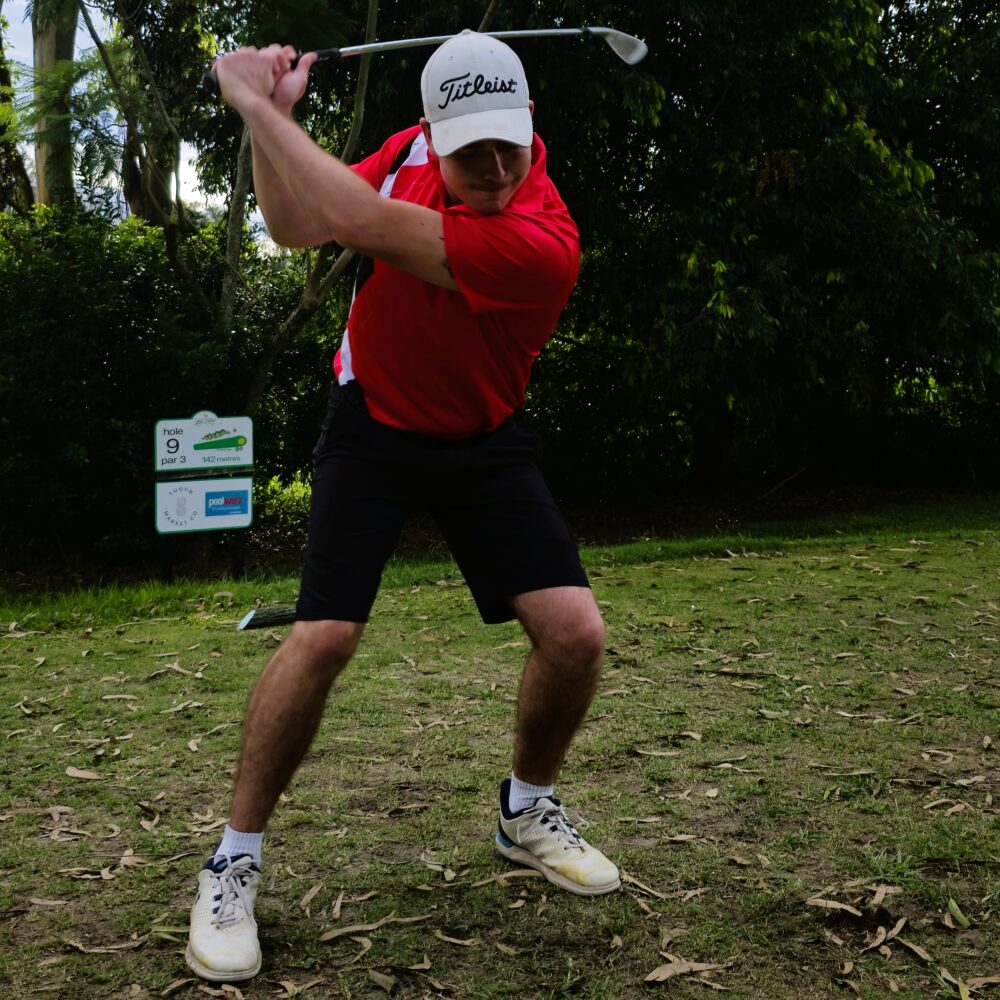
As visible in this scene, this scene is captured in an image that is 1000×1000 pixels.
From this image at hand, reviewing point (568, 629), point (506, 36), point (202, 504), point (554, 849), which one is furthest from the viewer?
point (202, 504)

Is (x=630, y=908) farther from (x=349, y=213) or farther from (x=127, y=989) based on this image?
(x=349, y=213)

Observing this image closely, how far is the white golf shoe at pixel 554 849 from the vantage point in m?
2.88

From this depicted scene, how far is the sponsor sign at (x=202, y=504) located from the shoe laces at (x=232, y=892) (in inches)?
237

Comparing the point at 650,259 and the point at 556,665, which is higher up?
the point at 650,259

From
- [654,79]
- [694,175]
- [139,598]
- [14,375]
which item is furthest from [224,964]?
[694,175]

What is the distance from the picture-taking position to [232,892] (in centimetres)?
260

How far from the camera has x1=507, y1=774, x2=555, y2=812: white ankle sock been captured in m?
3.06

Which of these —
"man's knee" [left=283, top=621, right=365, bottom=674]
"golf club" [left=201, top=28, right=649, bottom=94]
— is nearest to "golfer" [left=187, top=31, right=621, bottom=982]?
"man's knee" [left=283, top=621, right=365, bottom=674]

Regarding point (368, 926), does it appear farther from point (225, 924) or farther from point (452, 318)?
point (452, 318)

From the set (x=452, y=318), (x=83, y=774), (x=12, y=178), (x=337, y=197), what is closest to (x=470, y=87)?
(x=337, y=197)

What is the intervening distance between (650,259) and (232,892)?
994cm

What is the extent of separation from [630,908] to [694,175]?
10206mm

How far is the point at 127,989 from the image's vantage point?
2420 mm

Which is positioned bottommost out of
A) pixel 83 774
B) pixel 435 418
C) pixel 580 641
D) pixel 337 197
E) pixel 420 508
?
pixel 83 774
